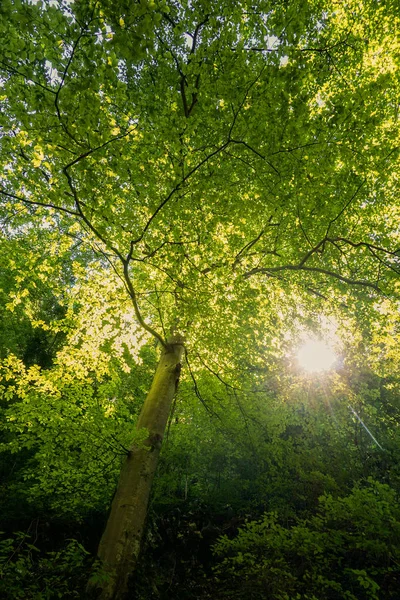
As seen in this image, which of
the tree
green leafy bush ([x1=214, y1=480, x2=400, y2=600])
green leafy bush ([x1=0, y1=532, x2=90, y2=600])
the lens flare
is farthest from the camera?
the lens flare

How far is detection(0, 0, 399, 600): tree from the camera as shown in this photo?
3275 millimetres

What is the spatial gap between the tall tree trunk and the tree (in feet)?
0.07

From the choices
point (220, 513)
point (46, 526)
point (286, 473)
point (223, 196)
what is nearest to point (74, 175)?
point (223, 196)

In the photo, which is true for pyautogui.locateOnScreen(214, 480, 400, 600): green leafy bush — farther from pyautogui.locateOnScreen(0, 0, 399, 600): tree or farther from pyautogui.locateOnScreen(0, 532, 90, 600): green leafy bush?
pyautogui.locateOnScreen(0, 532, 90, 600): green leafy bush

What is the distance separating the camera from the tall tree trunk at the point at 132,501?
4004 millimetres

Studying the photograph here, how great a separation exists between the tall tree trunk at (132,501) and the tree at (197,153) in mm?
23

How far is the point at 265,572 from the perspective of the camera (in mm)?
4316

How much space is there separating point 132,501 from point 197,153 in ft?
17.5

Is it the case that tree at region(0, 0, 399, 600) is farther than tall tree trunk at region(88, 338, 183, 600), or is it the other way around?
tall tree trunk at region(88, 338, 183, 600)

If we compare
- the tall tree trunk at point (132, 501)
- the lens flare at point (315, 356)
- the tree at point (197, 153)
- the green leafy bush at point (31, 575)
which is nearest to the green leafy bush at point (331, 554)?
the tall tree trunk at point (132, 501)

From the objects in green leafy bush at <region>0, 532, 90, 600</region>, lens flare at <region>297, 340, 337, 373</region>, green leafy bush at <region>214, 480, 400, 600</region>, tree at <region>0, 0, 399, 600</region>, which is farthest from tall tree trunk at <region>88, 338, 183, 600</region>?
lens flare at <region>297, 340, 337, 373</region>

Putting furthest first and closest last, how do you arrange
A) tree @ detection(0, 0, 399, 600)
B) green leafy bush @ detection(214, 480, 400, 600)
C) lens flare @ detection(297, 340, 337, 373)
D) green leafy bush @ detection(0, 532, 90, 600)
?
lens flare @ detection(297, 340, 337, 373) → green leafy bush @ detection(214, 480, 400, 600) → tree @ detection(0, 0, 399, 600) → green leafy bush @ detection(0, 532, 90, 600)

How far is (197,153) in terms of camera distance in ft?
16.7

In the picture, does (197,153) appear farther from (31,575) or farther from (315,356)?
(315,356)
